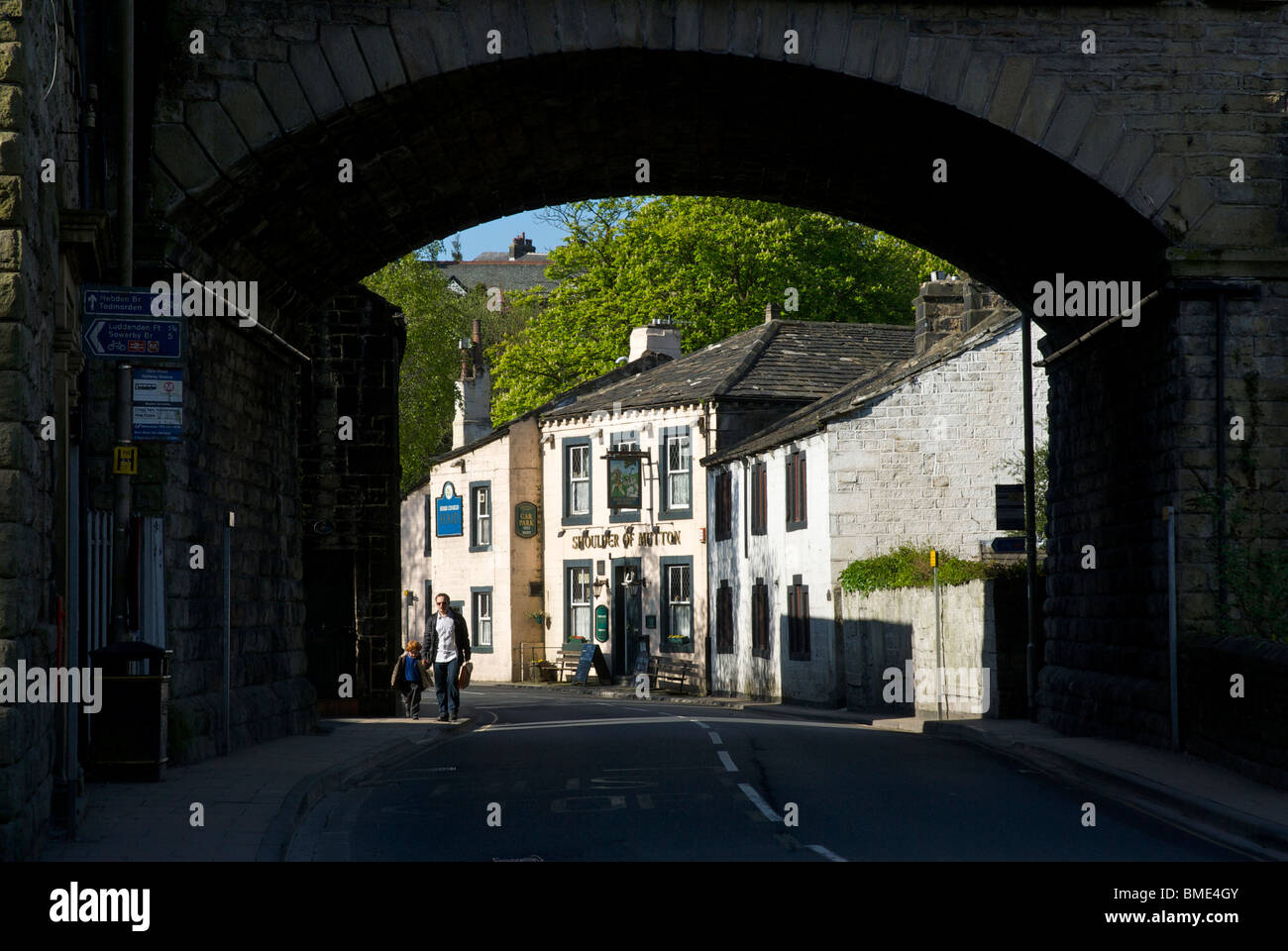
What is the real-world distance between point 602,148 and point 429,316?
1486 inches

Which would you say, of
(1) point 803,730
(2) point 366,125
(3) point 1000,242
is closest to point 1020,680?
(1) point 803,730

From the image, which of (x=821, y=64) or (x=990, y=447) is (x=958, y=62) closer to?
(x=821, y=64)

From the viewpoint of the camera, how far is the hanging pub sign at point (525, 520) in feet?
164

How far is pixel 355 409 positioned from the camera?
2722 cm

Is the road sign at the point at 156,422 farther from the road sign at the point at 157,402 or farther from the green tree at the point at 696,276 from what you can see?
the green tree at the point at 696,276

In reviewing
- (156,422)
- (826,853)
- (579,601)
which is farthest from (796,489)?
(826,853)

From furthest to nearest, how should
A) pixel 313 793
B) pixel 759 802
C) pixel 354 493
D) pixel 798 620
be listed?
pixel 798 620, pixel 354 493, pixel 313 793, pixel 759 802

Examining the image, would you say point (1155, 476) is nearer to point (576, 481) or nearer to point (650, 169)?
point (650, 169)

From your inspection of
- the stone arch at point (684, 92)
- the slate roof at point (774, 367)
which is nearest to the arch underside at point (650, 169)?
the stone arch at point (684, 92)

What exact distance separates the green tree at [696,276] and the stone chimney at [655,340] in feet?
5.37

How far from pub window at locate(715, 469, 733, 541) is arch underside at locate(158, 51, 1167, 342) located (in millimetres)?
19928

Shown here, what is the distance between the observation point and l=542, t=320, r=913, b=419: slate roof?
4369 centimetres

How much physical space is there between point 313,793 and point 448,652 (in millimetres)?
11142

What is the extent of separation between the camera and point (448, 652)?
25625 mm
